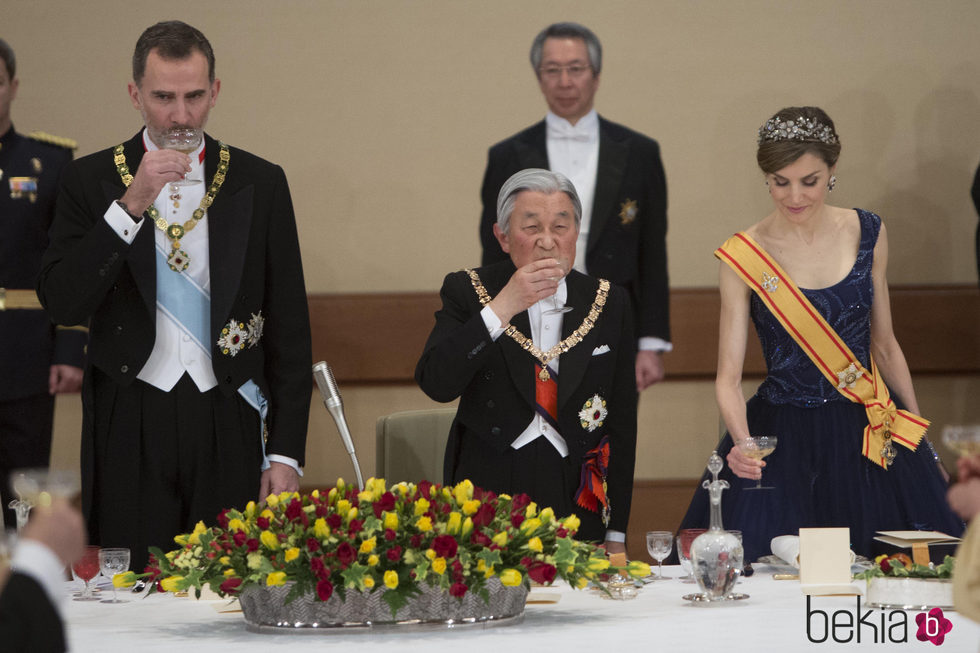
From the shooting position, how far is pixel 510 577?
1.77 m

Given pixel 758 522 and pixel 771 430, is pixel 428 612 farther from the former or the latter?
pixel 771 430

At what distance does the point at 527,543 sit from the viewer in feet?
6.05

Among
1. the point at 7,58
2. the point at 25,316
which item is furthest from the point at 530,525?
the point at 7,58

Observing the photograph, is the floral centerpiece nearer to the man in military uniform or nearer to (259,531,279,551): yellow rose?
(259,531,279,551): yellow rose

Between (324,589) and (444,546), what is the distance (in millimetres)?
164

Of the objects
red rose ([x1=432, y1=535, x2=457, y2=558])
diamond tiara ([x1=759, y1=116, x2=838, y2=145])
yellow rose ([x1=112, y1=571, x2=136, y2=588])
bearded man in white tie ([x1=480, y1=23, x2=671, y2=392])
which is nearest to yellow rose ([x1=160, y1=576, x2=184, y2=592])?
yellow rose ([x1=112, y1=571, x2=136, y2=588])

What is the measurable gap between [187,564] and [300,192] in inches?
107

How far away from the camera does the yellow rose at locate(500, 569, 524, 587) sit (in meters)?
1.77

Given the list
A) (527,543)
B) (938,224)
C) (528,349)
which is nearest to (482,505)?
(527,543)

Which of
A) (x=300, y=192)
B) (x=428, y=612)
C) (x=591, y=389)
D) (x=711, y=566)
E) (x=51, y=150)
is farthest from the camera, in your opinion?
(x=300, y=192)

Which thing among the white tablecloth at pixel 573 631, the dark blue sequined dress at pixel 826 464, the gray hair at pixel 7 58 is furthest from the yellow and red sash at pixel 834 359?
the gray hair at pixel 7 58

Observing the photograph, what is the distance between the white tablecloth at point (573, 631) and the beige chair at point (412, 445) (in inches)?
41.7

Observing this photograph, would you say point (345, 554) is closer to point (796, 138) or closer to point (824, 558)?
point (824, 558)

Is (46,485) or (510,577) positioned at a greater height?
(46,485)
